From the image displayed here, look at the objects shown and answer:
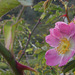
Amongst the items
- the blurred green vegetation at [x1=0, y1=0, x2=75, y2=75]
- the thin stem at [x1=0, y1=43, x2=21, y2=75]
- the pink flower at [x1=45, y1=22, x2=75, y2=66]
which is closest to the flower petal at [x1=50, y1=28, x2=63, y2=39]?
the pink flower at [x1=45, y1=22, x2=75, y2=66]

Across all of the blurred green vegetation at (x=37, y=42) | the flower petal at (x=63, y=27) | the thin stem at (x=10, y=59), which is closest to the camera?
the thin stem at (x=10, y=59)

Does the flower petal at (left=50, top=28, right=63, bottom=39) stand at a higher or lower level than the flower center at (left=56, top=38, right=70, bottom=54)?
higher

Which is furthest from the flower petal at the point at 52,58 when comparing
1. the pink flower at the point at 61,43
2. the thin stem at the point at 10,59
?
the thin stem at the point at 10,59

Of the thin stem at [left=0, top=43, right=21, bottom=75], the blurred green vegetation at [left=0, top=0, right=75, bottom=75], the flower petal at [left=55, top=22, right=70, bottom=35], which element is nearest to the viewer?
the thin stem at [left=0, top=43, right=21, bottom=75]

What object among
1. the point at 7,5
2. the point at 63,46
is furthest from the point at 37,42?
the point at 7,5

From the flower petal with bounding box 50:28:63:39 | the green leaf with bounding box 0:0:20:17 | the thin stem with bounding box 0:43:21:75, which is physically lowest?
the flower petal with bounding box 50:28:63:39

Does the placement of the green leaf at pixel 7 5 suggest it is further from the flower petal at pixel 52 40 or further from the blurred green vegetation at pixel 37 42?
the flower petal at pixel 52 40

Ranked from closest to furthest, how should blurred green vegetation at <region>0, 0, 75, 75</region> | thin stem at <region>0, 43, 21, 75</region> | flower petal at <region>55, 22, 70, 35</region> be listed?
1. thin stem at <region>0, 43, 21, 75</region>
2. flower petal at <region>55, 22, 70, 35</region>
3. blurred green vegetation at <region>0, 0, 75, 75</region>

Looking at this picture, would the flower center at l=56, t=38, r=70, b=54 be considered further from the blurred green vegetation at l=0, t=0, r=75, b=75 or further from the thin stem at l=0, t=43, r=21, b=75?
the thin stem at l=0, t=43, r=21, b=75
